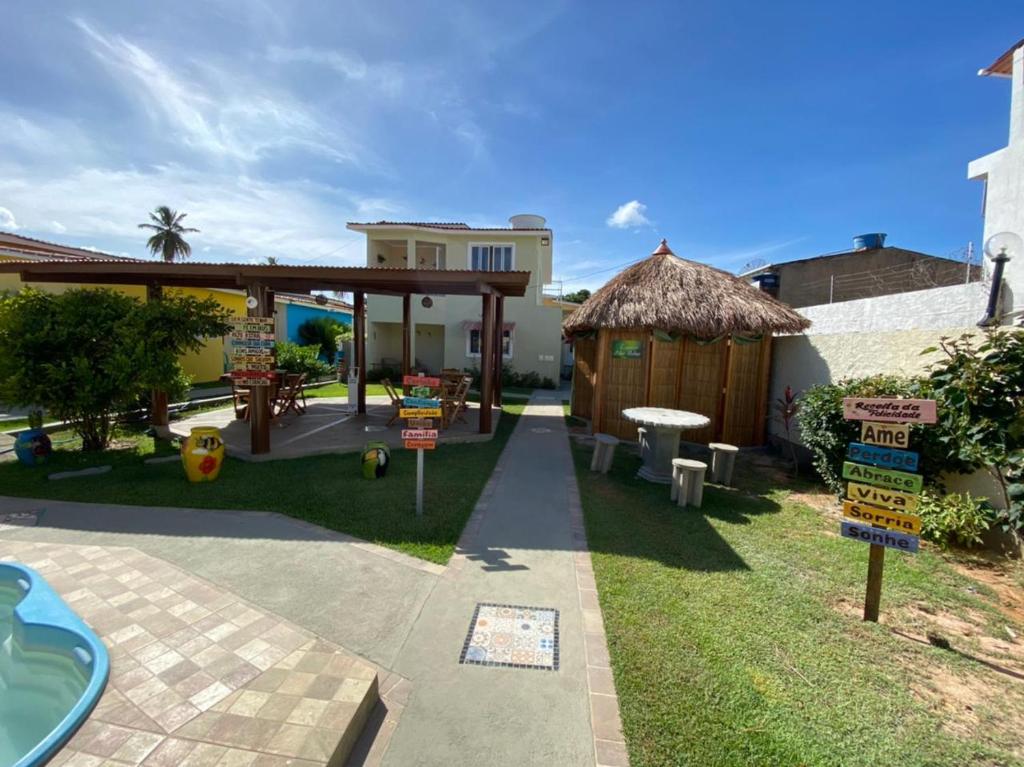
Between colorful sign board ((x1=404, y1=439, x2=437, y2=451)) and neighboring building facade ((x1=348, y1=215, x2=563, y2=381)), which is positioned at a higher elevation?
neighboring building facade ((x1=348, y1=215, x2=563, y2=381))

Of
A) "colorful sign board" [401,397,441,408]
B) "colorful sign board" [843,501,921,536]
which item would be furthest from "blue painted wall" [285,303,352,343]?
"colorful sign board" [843,501,921,536]

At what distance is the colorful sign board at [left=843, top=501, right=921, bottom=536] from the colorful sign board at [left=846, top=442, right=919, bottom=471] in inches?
14.7

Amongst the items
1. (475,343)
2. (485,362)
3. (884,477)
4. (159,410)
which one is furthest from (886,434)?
(475,343)

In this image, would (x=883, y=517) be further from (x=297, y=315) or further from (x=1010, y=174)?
(x=297, y=315)

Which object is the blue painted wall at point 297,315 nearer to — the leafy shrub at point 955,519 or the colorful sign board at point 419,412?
the colorful sign board at point 419,412

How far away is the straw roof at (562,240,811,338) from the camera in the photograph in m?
9.60

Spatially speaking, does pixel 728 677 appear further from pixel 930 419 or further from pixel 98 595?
pixel 98 595

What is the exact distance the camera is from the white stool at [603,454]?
26.4 feet

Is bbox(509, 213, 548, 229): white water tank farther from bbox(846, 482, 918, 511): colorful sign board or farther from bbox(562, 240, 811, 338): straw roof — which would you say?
bbox(846, 482, 918, 511): colorful sign board

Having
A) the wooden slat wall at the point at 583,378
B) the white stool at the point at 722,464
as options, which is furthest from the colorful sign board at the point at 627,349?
the white stool at the point at 722,464

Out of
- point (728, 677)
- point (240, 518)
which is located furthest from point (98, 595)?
point (728, 677)

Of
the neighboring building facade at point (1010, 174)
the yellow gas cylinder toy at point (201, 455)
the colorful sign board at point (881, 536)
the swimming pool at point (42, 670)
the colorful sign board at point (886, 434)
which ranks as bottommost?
the swimming pool at point (42, 670)

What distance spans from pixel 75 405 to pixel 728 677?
10386 millimetres

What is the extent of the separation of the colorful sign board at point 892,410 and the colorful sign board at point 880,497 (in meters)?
0.59
